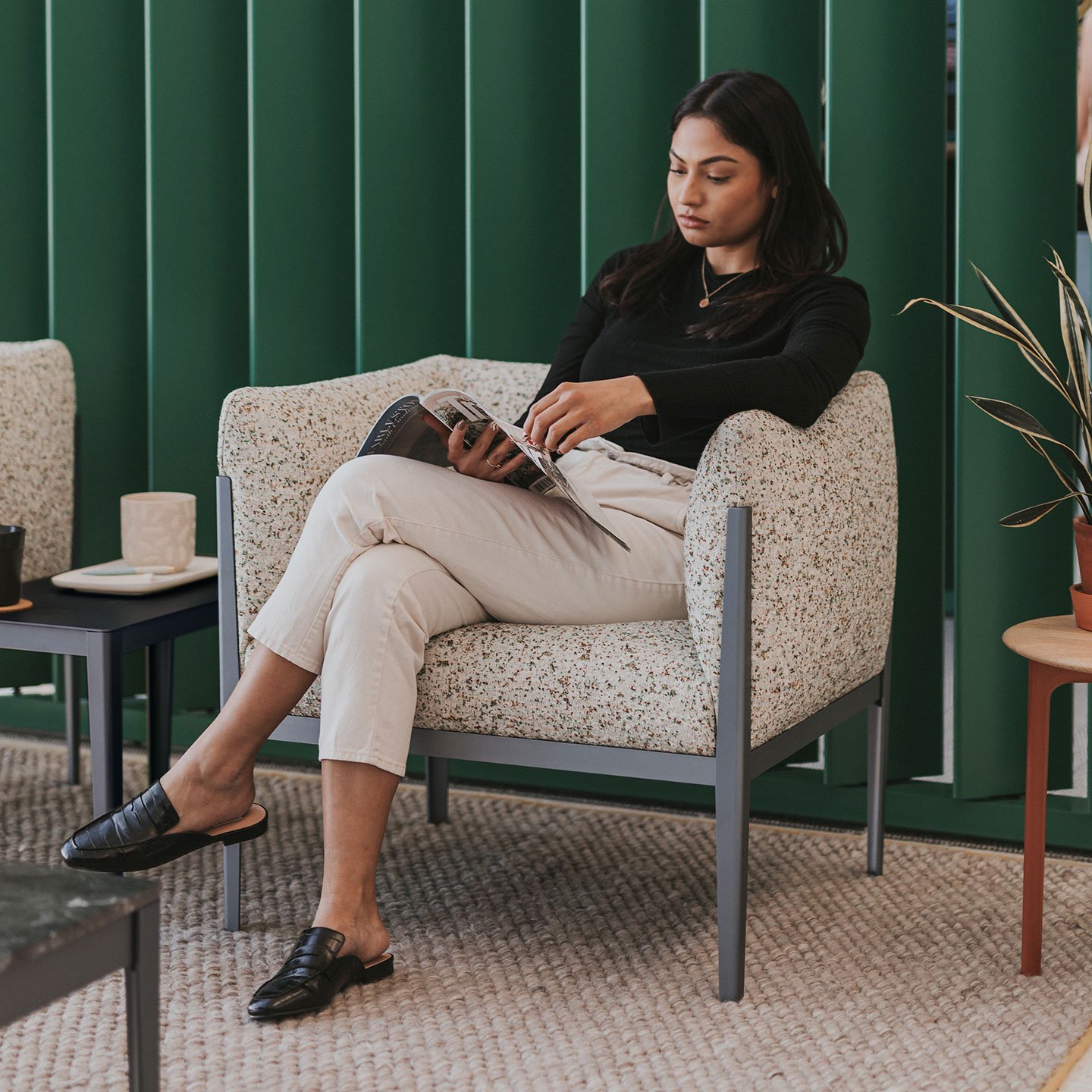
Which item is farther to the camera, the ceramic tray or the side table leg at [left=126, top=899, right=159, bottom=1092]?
the ceramic tray

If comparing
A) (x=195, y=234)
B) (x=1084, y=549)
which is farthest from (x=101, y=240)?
(x=1084, y=549)

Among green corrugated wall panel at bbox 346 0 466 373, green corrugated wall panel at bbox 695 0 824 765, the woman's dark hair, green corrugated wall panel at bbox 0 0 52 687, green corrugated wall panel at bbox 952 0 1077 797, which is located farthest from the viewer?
green corrugated wall panel at bbox 0 0 52 687

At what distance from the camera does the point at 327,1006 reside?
1.67m

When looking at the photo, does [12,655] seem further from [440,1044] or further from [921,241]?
[921,241]

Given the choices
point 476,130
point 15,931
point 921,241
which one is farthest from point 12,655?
point 15,931

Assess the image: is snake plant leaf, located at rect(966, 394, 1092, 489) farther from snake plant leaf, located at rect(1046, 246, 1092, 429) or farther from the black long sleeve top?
the black long sleeve top

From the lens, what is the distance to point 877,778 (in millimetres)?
2174

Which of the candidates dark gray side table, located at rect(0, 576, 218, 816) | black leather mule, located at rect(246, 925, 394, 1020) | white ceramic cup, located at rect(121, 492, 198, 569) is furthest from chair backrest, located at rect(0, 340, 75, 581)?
black leather mule, located at rect(246, 925, 394, 1020)

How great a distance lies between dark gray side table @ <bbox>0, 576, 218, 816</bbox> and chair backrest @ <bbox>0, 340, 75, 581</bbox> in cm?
15

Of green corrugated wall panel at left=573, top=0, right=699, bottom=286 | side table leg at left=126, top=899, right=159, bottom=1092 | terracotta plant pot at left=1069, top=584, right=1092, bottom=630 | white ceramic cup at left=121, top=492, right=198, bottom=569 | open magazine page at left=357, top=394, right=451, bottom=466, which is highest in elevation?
green corrugated wall panel at left=573, top=0, right=699, bottom=286

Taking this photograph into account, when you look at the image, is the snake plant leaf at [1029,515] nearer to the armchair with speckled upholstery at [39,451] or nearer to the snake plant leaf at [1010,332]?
the snake plant leaf at [1010,332]

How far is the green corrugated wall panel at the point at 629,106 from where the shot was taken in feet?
7.84

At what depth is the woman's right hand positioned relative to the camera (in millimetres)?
1879

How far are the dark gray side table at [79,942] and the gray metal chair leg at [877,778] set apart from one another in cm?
134
